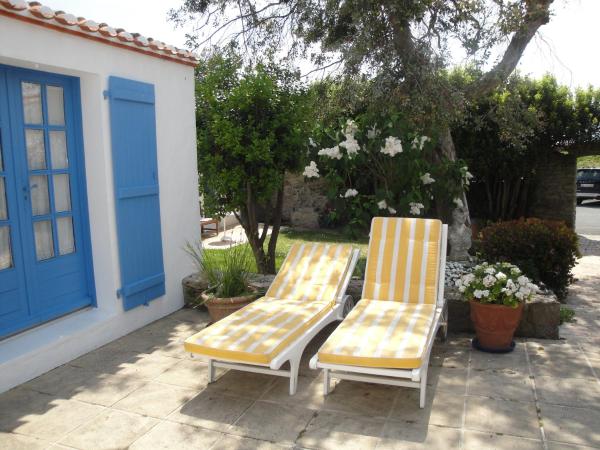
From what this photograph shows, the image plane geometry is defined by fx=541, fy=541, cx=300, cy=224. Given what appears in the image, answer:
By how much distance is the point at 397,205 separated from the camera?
6254 millimetres

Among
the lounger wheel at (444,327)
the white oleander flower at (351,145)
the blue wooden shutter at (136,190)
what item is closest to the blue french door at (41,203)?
the blue wooden shutter at (136,190)

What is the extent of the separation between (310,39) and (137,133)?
438 centimetres

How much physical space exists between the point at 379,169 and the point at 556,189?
30.0 ft

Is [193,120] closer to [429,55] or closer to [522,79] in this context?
[429,55]

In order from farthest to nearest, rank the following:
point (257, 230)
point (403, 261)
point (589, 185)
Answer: point (589, 185)
point (257, 230)
point (403, 261)

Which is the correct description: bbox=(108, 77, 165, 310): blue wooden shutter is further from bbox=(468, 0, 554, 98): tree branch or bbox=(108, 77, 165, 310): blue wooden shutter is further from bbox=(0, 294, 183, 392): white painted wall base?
bbox=(468, 0, 554, 98): tree branch

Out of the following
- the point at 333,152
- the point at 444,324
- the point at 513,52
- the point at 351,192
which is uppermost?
the point at 513,52

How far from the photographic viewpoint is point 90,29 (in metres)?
4.73

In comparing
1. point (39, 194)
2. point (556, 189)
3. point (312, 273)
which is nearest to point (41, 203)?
point (39, 194)

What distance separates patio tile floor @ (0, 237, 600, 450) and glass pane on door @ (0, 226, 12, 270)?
974 millimetres

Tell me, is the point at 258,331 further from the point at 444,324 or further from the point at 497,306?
the point at 497,306

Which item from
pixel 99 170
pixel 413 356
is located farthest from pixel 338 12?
pixel 413 356

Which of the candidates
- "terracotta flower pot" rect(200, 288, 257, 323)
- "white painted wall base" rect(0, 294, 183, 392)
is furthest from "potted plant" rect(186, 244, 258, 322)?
"white painted wall base" rect(0, 294, 183, 392)

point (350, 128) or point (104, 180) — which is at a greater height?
point (350, 128)
